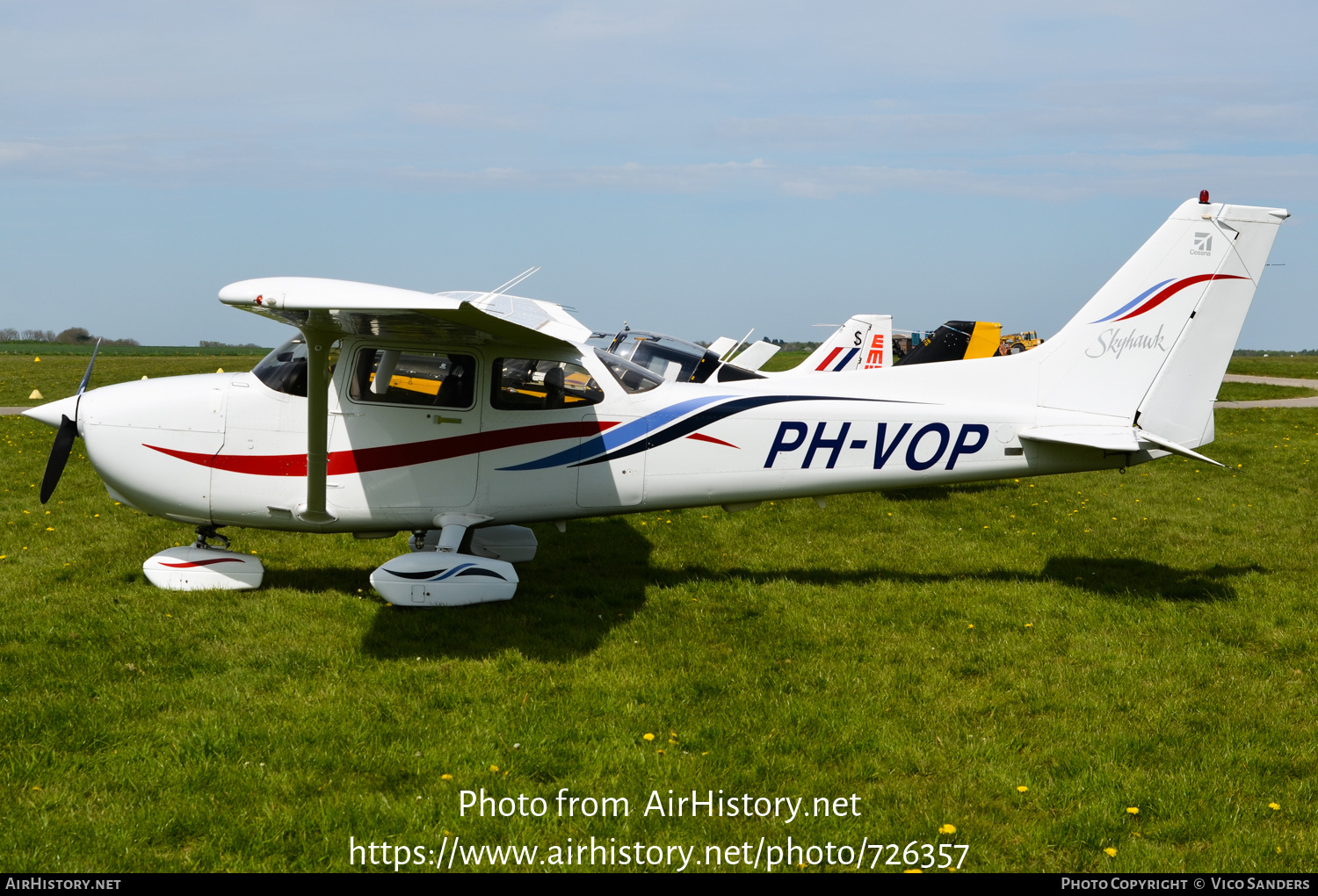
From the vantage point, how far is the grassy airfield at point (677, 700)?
432cm

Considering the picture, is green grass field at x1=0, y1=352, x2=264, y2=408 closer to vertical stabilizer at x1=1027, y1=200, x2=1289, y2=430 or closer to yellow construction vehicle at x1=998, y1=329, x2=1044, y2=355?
vertical stabilizer at x1=1027, y1=200, x2=1289, y2=430

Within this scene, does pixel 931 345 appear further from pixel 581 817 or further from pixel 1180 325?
pixel 581 817

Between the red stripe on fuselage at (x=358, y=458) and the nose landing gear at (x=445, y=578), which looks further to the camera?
the red stripe on fuselage at (x=358, y=458)

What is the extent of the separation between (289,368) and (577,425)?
7.74 feet

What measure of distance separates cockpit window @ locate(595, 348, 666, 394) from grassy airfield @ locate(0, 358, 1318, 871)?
1821 mm

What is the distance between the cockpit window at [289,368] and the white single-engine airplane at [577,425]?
0.06ft

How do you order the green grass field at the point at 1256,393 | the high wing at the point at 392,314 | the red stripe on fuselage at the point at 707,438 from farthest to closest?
the green grass field at the point at 1256,393 → the red stripe on fuselage at the point at 707,438 → the high wing at the point at 392,314

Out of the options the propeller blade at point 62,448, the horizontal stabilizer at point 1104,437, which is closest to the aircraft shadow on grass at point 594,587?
the horizontal stabilizer at point 1104,437

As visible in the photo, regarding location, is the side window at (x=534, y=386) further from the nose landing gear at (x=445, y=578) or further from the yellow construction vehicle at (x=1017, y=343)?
the yellow construction vehicle at (x=1017, y=343)

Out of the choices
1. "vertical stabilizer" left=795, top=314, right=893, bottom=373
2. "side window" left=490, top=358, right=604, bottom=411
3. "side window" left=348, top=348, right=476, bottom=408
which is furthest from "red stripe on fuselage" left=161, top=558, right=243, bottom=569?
"vertical stabilizer" left=795, top=314, right=893, bottom=373

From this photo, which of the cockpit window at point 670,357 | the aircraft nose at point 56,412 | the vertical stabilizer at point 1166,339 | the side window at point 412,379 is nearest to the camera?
the side window at point 412,379

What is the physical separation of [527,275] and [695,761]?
13.8ft

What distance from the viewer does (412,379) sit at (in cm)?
736

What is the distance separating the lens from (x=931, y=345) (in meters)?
17.2
